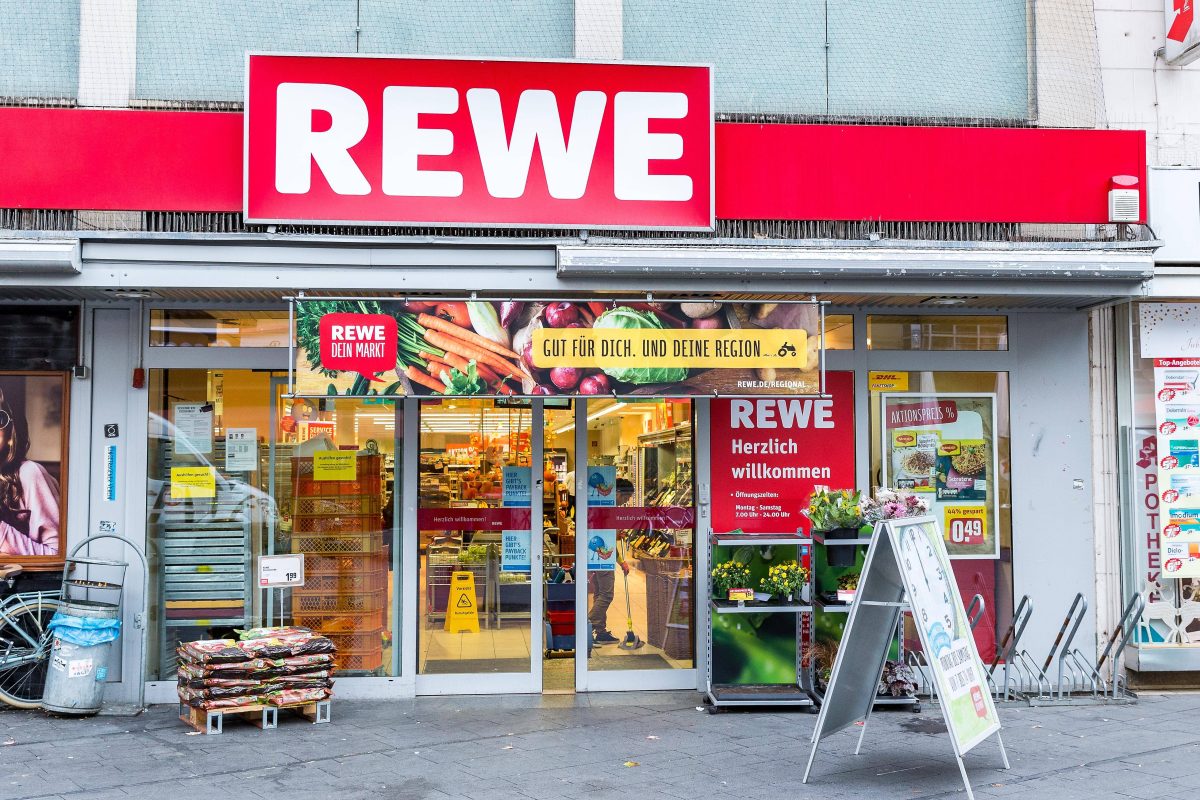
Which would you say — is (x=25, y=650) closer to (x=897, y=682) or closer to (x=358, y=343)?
(x=358, y=343)

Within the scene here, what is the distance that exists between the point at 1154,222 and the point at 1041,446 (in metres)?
2.04

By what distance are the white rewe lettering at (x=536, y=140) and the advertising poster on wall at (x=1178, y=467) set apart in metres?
5.14

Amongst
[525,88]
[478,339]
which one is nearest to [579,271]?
[478,339]

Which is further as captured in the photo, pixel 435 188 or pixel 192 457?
pixel 192 457

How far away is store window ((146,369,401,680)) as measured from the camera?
28.1 feet

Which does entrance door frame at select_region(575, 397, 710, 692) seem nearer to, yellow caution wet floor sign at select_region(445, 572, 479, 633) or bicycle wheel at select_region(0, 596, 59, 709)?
yellow caution wet floor sign at select_region(445, 572, 479, 633)

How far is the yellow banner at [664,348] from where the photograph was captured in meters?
7.73

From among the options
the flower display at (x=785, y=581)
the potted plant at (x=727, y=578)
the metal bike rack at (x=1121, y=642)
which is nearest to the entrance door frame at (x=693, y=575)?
the potted plant at (x=727, y=578)

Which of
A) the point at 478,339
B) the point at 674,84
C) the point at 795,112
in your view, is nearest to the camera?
the point at 478,339

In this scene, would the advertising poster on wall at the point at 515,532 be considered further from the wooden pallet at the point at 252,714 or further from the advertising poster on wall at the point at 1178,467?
the advertising poster on wall at the point at 1178,467

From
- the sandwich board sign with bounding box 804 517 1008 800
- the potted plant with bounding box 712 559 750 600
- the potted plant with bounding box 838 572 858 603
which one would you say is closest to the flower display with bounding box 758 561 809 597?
the potted plant with bounding box 712 559 750 600

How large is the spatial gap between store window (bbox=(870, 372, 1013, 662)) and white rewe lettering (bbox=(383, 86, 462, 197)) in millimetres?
3990

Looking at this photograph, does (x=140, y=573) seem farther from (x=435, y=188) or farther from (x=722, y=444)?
(x=722, y=444)

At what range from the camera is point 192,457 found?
339 inches
